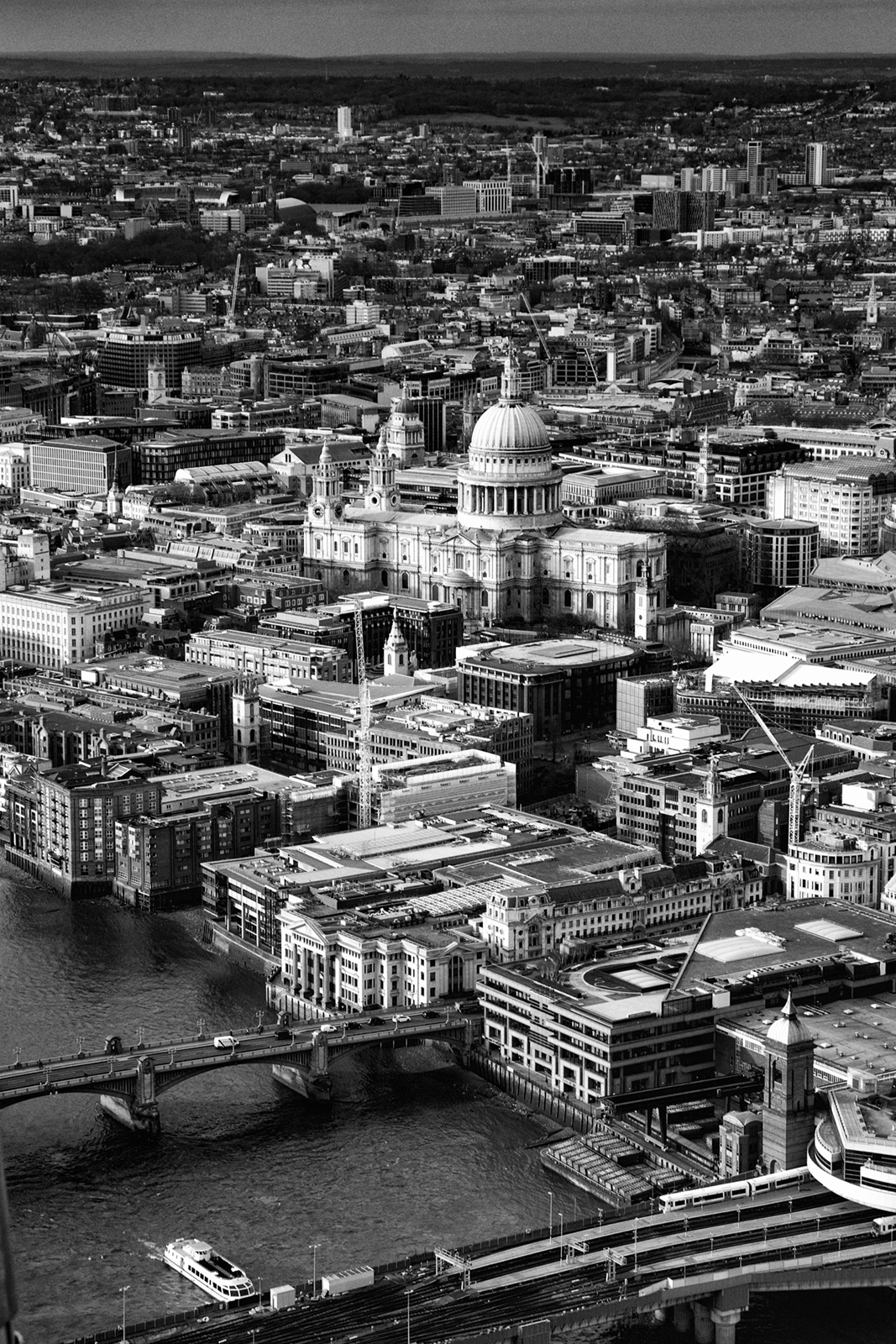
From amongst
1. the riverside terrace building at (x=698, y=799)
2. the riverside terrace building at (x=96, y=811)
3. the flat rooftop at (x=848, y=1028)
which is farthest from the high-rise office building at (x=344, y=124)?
the flat rooftop at (x=848, y=1028)

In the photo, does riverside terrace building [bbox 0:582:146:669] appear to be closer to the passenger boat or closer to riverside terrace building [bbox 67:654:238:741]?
riverside terrace building [bbox 67:654:238:741]

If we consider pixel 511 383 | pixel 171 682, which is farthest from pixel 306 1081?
pixel 511 383

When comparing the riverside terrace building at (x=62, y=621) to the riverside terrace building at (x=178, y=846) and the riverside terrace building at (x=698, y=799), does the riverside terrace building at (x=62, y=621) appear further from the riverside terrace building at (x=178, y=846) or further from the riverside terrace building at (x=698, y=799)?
the riverside terrace building at (x=698, y=799)

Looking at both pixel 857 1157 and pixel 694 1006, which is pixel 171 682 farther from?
pixel 857 1157

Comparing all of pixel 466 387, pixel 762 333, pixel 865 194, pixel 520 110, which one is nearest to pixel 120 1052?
pixel 466 387

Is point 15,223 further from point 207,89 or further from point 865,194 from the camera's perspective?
point 207,89
